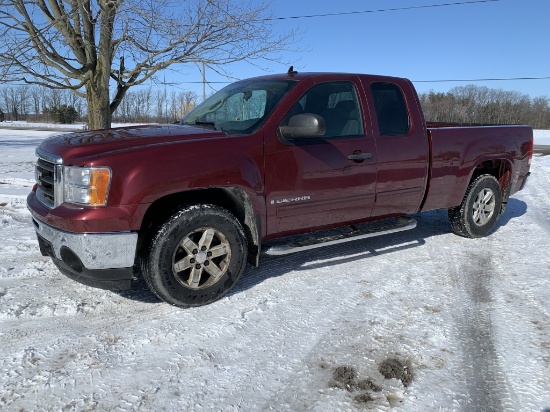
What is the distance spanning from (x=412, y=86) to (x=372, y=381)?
3513mm

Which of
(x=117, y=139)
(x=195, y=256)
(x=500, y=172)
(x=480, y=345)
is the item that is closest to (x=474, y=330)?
(x=480, y=345)

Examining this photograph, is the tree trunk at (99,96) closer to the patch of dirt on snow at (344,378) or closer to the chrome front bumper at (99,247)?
the chrome front bumper at (99,247)

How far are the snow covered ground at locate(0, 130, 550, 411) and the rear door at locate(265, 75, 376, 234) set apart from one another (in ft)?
2.00

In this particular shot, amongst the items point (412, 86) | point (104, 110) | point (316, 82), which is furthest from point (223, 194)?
point (104, 110)

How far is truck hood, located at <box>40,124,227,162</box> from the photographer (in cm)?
327

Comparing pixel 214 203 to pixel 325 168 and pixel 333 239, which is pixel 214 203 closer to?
pixel 325 168

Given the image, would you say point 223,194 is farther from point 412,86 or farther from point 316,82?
point 412,86

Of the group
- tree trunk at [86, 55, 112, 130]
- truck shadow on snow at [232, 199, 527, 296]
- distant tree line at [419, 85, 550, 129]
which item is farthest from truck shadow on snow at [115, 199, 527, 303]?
distant tree line at [419, 85, 550, 129]

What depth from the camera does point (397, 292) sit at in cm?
397

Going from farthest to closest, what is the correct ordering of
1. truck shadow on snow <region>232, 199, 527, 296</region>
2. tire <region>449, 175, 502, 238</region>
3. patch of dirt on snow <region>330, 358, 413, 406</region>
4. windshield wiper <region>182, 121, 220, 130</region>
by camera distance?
tire <region>449, 175, 502, 238</region>
truck shadow on snow <region>232, 199, 527, 296</region>
windshield wiper <region>182, 121, 220, 130</region>
patch of dirt on snow <region>330, 358, 413, 406</region>

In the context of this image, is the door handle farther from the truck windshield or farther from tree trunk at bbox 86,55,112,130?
tree trunk at bbox 86,55,112,130

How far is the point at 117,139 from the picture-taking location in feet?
11.5

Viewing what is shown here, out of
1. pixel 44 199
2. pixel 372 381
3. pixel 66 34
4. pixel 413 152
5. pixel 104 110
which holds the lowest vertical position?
pixel 372 381

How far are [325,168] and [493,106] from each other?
75523mm
